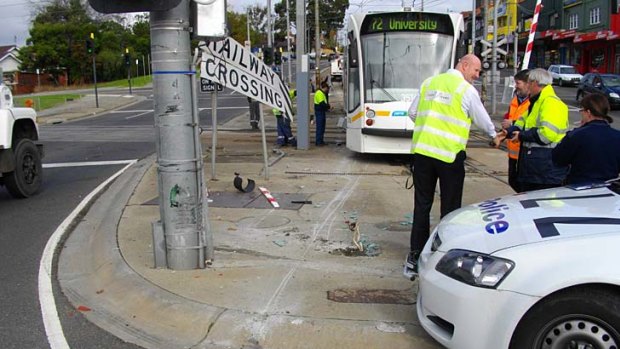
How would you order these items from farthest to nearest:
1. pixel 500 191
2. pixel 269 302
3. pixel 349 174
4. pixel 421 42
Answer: pixel 421 42
pixel 349 174
pixel 500 191
pixel 269 302

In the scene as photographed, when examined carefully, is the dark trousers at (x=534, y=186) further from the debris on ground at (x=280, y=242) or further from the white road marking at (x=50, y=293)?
the white road marking at (x=50, y=293)

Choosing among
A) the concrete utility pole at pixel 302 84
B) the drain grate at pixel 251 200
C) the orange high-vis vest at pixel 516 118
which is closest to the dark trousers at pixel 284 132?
the concrete utility pole at pixel 302 84

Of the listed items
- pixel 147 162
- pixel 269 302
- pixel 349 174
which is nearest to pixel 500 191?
pixel 349 174

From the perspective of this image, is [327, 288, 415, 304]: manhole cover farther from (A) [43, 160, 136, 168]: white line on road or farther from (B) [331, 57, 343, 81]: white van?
(B) [331, 57, 343, 81]: white van

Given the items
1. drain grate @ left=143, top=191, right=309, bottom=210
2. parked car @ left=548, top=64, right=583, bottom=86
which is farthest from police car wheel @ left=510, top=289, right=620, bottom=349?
parked car @ left=548, top=64, right=583, bottom=86

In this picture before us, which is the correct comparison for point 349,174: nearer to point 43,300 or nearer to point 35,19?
point 43,300

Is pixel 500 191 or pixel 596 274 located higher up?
pixel 596 274

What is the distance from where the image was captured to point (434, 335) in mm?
3611

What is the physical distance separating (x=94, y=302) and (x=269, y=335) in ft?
5.57

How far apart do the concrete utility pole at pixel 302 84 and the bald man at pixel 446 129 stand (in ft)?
31.3

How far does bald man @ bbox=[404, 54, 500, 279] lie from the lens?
16.1 ft

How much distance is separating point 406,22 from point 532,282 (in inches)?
385

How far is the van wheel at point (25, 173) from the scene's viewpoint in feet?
29.2

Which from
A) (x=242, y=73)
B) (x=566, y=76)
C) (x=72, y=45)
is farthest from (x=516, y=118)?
(x=72, y=45)
